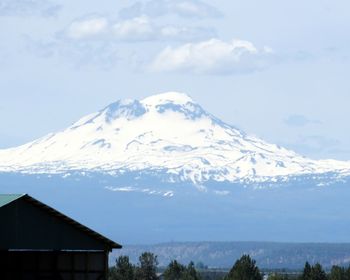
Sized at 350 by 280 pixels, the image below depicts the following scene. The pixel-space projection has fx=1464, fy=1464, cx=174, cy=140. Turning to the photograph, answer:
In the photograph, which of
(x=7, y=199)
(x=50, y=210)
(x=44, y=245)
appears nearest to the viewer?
(x=7, y=199)

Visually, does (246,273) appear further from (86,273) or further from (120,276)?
(86,273)

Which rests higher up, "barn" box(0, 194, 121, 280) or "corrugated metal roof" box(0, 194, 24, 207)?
"corrugated metal roof" box(0, 194, 24, 207)

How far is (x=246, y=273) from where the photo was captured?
190 metres

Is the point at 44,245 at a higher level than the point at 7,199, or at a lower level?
lower

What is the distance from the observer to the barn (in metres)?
79.5

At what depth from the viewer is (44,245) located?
81000mm

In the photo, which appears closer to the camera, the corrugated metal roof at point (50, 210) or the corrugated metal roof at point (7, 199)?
the corrugated metal roof at point (7, 199)

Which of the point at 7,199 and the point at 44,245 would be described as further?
the point at 44,245

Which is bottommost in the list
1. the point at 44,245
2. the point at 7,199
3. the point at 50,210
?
the point at 44,245

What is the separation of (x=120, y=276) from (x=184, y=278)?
884 cm

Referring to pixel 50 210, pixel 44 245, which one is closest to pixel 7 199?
pixel 50 210

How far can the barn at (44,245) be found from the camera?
261 ft

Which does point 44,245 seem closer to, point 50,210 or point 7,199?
point 50,210

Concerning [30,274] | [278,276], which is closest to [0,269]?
[30,274]
